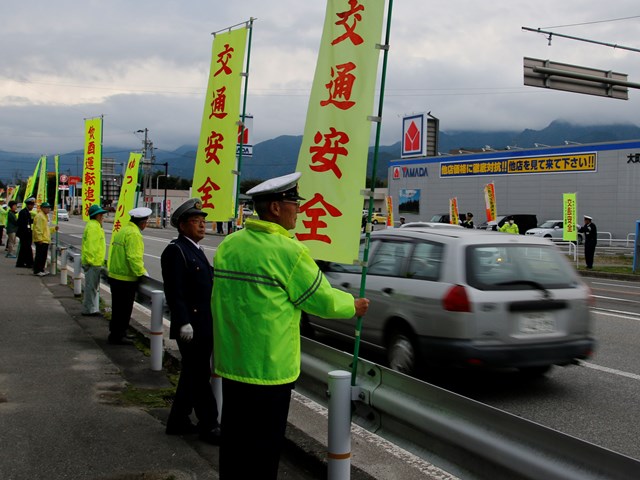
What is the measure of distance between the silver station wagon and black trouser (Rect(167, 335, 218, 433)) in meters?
2.38

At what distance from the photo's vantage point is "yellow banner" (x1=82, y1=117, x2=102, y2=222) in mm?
12320

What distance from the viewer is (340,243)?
173 inches

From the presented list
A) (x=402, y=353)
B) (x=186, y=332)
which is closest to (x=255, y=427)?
(x=186, y=332)

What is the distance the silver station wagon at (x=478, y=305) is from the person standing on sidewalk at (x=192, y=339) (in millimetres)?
2403

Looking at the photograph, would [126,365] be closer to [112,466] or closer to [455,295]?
[112,466]

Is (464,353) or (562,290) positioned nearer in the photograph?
(464,353)

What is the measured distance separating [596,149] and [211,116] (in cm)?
4269

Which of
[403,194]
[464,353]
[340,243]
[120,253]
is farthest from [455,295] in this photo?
[403,194]

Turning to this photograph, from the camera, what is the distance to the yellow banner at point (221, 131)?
298 inches

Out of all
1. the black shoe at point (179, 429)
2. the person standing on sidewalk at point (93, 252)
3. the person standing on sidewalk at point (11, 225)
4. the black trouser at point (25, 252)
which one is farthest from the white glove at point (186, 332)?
the person standing on sidewalk at point (11, 225)

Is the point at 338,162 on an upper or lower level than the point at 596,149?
lower

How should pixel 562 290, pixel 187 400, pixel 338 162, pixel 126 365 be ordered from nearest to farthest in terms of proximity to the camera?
pixel 338 162 < pixel 187 400 < pixel 562 290 < pixel 126 365

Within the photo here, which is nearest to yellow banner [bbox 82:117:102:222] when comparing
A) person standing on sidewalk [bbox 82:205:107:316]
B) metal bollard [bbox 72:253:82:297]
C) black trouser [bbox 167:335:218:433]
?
metal bollard [bbox 72:253:82:297]

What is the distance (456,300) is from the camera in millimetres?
6266
